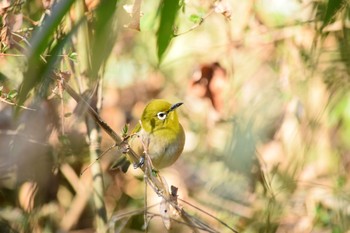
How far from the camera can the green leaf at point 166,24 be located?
830 millimetres

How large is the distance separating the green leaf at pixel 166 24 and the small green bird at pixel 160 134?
2227 millimetres

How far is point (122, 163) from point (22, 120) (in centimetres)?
47

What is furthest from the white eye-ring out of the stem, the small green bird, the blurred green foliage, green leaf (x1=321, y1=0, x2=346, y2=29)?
green leaf (x1=321, y1=0, x2=346, y2=29)

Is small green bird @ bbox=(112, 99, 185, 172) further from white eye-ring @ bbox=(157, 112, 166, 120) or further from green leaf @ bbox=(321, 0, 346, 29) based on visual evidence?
green leaf @ bbox=(321, 0, 346, 29)

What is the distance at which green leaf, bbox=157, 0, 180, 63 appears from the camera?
0.83 m

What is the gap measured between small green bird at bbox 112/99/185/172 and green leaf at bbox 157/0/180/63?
2227 millimetres

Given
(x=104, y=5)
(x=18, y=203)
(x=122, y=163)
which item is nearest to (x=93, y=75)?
(x=104, y=5)

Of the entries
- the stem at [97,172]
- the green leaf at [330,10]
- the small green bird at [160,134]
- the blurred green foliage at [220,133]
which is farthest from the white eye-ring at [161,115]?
the green leaf at [330,10]

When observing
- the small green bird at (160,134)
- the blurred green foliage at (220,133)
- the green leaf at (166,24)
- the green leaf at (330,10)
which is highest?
the green leaf at (166,24)

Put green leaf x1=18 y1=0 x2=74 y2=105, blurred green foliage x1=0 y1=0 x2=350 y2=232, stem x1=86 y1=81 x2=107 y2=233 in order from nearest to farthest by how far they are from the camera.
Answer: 1. green leaf x1=18 y1=0 x2=74 y2=105
2. stem x1=86 y1=81 x2=107 y2=233
3. blurred green foliage x1=0 y1=0 x2=350 y2=232

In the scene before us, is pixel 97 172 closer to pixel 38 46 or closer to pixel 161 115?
pixel 161 115

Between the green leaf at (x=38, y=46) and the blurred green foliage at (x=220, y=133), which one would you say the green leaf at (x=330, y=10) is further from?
the blurred green foliage at (x=220, y=133)

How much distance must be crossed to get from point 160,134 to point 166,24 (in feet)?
7.92

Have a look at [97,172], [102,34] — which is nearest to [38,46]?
[102,34]
